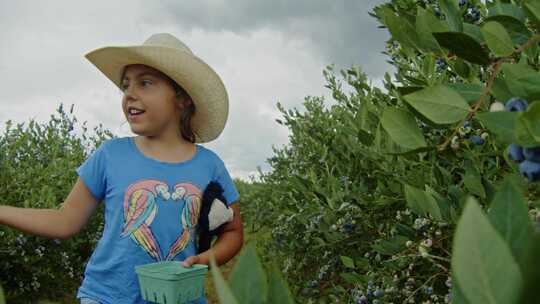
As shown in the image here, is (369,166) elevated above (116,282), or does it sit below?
above

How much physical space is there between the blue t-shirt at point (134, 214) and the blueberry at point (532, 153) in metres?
1.65

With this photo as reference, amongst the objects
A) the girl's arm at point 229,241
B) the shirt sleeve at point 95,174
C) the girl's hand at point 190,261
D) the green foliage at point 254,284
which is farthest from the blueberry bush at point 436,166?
Result: the shirt sleeve at point 95,174

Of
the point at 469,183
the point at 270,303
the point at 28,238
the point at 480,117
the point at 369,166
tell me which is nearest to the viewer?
the point at 270,303

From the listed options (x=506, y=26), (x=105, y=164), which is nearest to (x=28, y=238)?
(x=105, y=164)

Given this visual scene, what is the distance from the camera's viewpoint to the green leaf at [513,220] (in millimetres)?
298

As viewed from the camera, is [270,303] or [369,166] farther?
[369,166]

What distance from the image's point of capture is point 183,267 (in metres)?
1.96

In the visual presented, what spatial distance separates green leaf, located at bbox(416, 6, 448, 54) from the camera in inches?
33.8

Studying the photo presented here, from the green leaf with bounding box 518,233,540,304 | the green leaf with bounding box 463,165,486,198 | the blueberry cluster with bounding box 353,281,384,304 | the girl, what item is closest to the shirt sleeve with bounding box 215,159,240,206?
the girl

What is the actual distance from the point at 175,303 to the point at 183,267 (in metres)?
0.15

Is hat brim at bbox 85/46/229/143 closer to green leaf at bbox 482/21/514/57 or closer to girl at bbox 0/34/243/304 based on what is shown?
girl at bbox 0/34/243/304

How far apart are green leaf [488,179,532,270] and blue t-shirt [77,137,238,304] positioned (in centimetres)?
192

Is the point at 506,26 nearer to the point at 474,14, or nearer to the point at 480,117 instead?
the point at 480,117

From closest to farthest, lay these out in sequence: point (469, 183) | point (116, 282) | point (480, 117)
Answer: point (480, 117), point (469, 183), point (116, 282)
